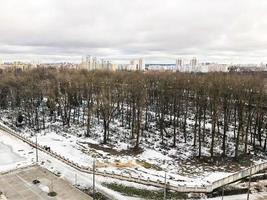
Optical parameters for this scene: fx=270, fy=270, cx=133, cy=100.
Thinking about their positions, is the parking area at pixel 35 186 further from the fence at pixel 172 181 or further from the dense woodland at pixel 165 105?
the dense woodland at pixel 165 105

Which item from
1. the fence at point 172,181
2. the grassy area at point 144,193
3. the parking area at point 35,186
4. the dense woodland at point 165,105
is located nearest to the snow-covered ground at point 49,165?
the fence at point 172,181

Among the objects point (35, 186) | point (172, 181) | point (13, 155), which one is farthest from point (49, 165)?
point (172, 181)

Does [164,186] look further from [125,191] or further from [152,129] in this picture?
[152,129]

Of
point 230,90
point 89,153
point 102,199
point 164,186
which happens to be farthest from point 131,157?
point 230,90

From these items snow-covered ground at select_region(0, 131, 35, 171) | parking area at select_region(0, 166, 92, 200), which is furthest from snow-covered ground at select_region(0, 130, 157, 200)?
parking area at select_region(0, 166, 92, 200)

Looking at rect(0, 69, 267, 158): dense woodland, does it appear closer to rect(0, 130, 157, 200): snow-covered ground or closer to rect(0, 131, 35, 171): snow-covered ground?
rect(0, 131, 35, 171): snow-covered ground

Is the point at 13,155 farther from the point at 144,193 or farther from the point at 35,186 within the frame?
the point at 144,193
